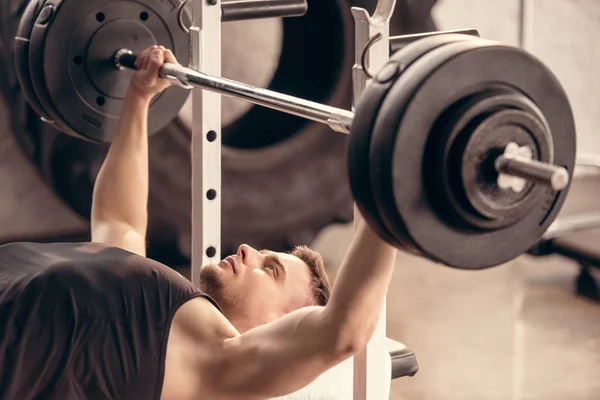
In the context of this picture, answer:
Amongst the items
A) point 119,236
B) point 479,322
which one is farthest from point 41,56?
point 479,322

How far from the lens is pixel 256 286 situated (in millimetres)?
1904

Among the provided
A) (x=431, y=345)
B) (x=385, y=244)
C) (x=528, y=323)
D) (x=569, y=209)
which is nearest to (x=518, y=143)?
(x=385, y=244)

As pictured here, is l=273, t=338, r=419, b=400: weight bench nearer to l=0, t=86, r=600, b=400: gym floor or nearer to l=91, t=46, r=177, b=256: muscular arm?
l=91, t=46, r=177, b=256: muscular arm

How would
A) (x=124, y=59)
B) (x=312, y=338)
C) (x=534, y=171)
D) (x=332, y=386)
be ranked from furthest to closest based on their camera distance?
(x=124, y=59), (x=332, y=386), (x=312, y=338), (x=534, y=171)

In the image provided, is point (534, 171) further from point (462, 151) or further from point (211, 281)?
point (211, 281)

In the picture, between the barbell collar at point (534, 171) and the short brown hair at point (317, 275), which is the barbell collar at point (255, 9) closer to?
the short brown hair at point (317, 275)

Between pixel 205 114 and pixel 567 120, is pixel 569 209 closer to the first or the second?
pixel 205 114

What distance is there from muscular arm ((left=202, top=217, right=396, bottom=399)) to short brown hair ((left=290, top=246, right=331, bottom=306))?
16.4 inches

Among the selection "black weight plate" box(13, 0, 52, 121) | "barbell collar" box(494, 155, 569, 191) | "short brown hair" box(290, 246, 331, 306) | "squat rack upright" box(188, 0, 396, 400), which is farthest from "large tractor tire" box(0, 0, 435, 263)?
"barbell collar" box(494, 155, 569, 191)

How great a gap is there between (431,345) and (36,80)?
1463 mm

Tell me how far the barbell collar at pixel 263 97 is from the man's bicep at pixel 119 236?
1.08ft

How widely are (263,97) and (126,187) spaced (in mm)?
604

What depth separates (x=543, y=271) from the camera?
12.7ft

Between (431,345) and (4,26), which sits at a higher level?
(4,26)
